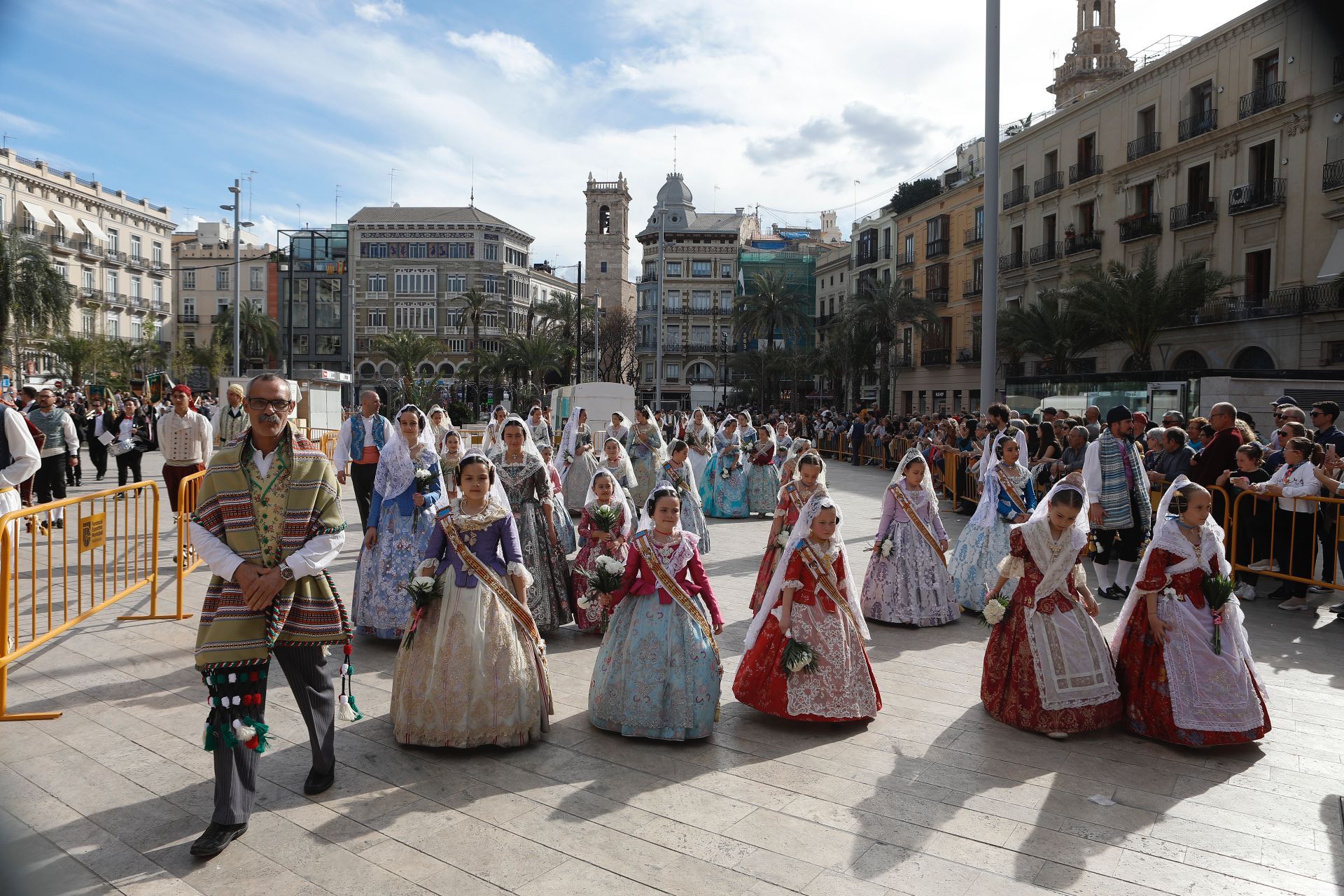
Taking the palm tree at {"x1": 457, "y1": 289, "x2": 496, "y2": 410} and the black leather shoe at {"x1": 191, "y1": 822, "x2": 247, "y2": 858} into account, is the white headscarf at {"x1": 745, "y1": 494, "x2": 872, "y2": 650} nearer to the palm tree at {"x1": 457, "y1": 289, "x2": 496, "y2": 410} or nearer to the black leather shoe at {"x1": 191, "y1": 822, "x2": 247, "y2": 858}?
the black leather shoe at {"x1": 191, "y1": 822, "x2": 247, "y2": 858}

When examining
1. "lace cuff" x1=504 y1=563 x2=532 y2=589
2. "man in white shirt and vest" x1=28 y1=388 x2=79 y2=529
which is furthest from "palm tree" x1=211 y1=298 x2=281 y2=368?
"lace cuff" x1=504 y1=563 x2=532 y2=589

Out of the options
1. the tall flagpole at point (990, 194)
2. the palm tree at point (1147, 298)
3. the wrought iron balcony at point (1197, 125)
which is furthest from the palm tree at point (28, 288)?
the wrought iron balcony at point (1197, 125)

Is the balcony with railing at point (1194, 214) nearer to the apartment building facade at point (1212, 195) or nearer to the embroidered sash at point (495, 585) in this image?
the apartment building facade at point (1212, 195)

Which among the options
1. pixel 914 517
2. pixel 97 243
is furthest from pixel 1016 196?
pixel 97 243

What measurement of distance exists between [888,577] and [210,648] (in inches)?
233

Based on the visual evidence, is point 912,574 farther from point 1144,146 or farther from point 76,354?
point 76,354

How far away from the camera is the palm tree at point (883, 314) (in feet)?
136

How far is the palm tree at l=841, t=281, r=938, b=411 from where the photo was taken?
136ft

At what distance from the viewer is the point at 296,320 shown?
193 ft

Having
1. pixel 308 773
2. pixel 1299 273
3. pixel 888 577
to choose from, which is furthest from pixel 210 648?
pixel 1299 273

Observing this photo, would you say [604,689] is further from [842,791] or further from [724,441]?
[724,441]

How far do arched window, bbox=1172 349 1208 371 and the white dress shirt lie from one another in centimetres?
2862

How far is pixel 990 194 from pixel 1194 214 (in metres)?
17.2

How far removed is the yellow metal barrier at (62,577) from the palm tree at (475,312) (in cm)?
4648
